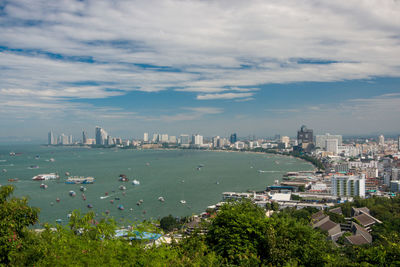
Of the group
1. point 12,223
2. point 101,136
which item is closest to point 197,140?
point 101,136

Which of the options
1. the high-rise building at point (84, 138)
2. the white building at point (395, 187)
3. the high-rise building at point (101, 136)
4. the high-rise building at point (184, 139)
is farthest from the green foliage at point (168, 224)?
the high-rise building at point (84, 138)

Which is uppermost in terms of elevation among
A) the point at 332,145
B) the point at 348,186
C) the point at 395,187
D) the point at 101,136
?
the point at 101,136

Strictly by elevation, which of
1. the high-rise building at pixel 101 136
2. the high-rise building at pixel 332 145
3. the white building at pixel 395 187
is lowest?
the white building at pixel 395 187

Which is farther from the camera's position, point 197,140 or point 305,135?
point 197,140

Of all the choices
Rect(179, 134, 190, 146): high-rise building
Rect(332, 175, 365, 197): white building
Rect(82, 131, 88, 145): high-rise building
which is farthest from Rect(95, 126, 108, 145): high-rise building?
Rect(332, 175, 365, 197): white building

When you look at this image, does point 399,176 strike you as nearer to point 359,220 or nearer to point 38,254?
point 359,220

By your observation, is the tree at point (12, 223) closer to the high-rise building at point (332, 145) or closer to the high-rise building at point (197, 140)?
the high-rise building at point (332, 145)

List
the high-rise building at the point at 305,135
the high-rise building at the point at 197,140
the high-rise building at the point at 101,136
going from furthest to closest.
Answer: the high-rise building at the point at 101,136
the high-rise building at the point at 197,140
the high-rise building at the point at 305,135

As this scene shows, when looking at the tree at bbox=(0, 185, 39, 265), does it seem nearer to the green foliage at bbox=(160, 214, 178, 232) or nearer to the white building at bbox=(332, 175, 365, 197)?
the green foliage at bbox=(160, 214, 178, 232)

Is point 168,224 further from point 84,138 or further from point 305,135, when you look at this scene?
point 84,138
